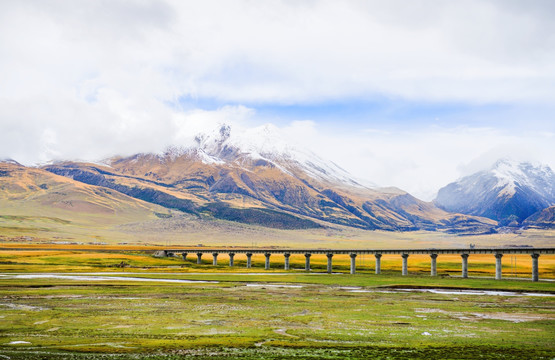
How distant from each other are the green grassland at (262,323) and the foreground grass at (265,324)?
3.8 inches

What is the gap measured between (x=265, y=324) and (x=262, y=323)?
63 cm

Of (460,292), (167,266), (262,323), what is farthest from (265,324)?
(167,266)

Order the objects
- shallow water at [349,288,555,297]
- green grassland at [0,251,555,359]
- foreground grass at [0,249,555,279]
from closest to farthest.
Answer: green grassland at [0,251,555,359] → shallow water at [349,288,555,297] → foreground grass at [0,249,555,279]

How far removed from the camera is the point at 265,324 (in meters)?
53.0

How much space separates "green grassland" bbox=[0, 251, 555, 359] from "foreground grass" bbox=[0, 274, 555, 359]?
96 mm

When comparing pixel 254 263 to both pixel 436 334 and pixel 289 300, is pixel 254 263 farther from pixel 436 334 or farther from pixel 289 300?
pixel 436 334

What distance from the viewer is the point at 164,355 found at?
126 feet

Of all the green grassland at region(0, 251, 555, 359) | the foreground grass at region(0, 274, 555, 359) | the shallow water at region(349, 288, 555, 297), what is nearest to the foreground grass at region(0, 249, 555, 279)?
the shallow water at region(349, 288, 555, 297)

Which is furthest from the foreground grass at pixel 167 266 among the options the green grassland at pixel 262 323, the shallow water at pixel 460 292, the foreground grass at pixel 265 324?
the foreground grass at pixel 265 324

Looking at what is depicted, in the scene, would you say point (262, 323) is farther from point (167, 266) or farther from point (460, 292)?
point (167, 266)

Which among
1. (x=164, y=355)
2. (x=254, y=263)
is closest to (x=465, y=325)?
(x=164, y=355)

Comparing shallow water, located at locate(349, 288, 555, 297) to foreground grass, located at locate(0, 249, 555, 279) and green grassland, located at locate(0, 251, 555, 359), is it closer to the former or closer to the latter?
green grassland, located at locate(0, 251, 555, 359)

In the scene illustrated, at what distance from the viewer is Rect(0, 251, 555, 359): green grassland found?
40156 millimetres

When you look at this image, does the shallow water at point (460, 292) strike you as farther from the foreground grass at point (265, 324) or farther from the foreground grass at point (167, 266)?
the foreground grass at point (167, 266)
